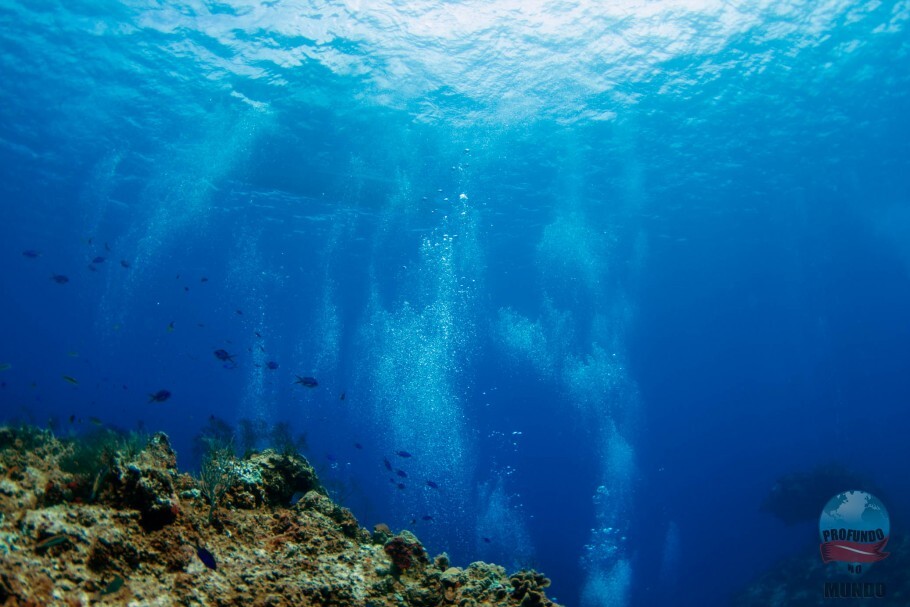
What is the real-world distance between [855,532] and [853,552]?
2.46m

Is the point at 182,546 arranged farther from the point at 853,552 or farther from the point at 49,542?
the point at 853,552

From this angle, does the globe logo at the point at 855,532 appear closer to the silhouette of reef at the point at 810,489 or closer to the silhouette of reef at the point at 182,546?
the silhouette of reef at the point at 810,489

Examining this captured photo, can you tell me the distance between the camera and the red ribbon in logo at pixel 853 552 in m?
17.7

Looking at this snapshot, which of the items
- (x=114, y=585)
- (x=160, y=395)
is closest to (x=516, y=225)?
(x=160, y=395)

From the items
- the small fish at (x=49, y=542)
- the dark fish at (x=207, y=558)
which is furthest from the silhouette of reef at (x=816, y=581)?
the small fish at (x=49, y=542)

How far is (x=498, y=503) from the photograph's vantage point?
2778 inches

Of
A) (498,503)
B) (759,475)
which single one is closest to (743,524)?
(759,475)

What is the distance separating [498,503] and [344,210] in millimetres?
53520

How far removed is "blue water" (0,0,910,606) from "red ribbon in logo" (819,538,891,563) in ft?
8.19

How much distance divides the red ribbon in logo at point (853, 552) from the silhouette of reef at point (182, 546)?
1902 cm

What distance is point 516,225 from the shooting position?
32.2 meters

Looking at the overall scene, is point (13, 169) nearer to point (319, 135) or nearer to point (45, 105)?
point (45, 105)

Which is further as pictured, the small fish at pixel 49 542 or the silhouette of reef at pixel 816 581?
the silhouette of reef at pixel 816 581

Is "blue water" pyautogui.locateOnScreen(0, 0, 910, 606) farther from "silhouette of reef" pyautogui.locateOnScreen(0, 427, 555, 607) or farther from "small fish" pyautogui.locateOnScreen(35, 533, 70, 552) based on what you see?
"small fish" pyautogui.locateOnScreen(35, 533, 70, 552)
